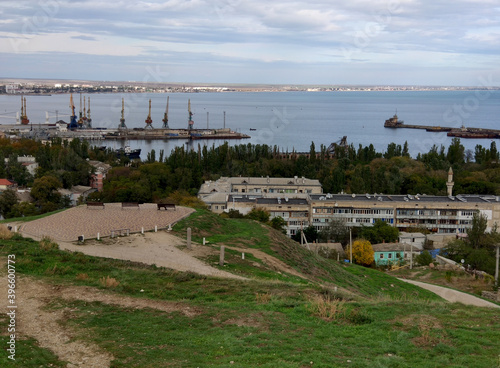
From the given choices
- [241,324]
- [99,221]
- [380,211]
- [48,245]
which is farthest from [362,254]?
[241,324]

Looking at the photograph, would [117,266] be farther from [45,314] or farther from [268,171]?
[268,171]

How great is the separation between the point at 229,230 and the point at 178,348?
8830 mm

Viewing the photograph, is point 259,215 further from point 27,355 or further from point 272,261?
point 27,355

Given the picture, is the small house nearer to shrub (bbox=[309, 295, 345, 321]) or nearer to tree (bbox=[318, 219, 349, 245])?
tree (bbox=[318, 219, 349, 245])

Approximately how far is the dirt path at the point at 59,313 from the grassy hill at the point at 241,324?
0.09m

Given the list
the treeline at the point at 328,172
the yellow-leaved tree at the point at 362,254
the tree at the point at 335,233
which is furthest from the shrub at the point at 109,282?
the treeline at the point at 328,172

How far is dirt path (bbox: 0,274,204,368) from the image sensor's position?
5.73m

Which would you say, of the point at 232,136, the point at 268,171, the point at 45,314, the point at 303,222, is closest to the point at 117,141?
the point at 232,136

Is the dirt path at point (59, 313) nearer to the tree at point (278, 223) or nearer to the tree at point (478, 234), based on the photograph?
the tree at point (278, 223)

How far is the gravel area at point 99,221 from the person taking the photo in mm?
12641

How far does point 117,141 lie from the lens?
268ft

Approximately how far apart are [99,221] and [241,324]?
8004 millimetres

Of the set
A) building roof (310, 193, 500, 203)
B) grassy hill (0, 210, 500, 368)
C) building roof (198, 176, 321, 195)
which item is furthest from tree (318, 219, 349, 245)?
grassy hill (0, 210, 500, 368)

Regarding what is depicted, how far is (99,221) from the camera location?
45.2ft
